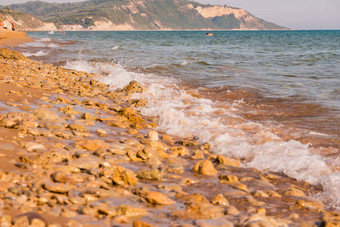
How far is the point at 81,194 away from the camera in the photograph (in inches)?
135

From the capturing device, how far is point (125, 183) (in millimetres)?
3908

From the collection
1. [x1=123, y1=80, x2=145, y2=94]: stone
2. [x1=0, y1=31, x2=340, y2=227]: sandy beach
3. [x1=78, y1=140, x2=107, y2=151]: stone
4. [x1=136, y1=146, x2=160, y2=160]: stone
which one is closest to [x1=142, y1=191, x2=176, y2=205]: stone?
[x1=0, y1=31, x2=340, y2=227]: sandy beach

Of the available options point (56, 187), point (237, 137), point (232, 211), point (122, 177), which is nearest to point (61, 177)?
point (56, 187)

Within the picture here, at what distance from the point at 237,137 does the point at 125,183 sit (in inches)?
134

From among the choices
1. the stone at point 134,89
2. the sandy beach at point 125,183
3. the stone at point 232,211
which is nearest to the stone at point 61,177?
the sandy beach at point 125,183

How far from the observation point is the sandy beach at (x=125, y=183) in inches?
123

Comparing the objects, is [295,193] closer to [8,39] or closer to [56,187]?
[56,187]

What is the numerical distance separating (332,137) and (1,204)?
640 cm

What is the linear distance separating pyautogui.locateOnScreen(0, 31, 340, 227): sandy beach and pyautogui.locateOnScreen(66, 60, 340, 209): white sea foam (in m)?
0.27

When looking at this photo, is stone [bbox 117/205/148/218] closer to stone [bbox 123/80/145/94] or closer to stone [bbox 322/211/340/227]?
stone [bbox 322/211/340/227]

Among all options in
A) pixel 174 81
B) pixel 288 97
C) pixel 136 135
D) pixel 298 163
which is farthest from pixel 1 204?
pixel 174 81

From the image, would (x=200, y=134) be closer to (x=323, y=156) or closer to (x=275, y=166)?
(x=275, y=166)

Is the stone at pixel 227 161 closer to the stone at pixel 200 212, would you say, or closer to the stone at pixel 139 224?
the stone at pixel 200 212

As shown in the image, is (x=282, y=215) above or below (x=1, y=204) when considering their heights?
below
